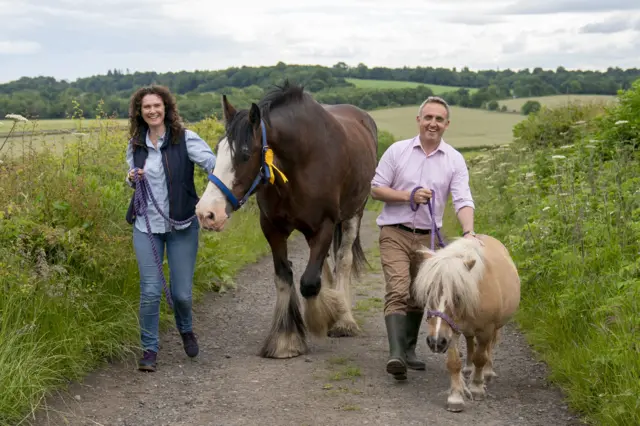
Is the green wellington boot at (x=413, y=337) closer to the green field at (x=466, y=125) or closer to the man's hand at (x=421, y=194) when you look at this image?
the man's hand at (x=421, y=194)

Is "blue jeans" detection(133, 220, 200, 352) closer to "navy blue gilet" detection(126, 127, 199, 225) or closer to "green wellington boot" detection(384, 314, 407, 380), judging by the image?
"navy blue gilet" detection(126, 127, 199, 225)

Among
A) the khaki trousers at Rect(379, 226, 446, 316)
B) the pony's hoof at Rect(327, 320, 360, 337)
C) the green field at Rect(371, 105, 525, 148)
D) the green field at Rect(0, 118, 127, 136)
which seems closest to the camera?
the khaki trousers at Rect(379, 226, 446, 316)

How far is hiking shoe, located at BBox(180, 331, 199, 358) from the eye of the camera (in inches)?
239

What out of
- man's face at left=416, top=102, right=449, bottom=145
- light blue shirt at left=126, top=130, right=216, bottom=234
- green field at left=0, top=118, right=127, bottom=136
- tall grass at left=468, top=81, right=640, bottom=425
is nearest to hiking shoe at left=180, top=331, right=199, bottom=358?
light blue shirt at left=126, top=130, right=216, bottom=234

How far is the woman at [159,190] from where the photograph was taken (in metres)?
5.76

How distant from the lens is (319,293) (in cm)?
659

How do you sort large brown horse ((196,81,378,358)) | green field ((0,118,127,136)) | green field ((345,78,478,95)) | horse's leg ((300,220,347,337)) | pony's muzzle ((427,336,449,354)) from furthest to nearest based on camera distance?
green field ((345,78,478,95)) < green field ((0,118,127,136)) < horse's leg ((300,220,347,337)) < large brown horse ((196,81,378,358)) < pony's muzzle ((427,336,449,354))

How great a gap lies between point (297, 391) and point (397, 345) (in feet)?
2.71

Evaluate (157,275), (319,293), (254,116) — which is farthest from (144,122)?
(319,293)

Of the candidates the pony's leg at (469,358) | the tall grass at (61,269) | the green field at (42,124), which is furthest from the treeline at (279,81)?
the pony's leg at (469,358)

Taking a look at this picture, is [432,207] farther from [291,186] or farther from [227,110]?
[227,110]

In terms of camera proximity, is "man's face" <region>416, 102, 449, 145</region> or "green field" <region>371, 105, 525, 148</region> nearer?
"man's face" <region>416, 102, 449, 145</region>

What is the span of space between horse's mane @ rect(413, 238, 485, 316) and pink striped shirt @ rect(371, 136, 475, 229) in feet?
3.20

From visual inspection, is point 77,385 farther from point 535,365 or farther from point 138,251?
point 535,365
